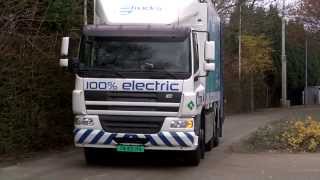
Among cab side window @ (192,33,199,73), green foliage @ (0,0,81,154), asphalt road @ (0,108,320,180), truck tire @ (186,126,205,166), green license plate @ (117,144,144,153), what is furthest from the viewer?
green foliage @ (0,0,81,154)

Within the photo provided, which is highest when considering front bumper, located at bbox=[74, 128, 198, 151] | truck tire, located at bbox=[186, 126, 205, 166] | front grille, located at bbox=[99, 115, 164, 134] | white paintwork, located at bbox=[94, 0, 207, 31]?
white paintwork, located at bbox=[94, 0, 207, 31]

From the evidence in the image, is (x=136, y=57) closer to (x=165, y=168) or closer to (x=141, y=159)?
(x=165, y=168)

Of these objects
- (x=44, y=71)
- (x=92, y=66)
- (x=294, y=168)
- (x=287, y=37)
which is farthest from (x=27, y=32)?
(x=287, y=37)

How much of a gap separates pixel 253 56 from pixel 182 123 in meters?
41.2

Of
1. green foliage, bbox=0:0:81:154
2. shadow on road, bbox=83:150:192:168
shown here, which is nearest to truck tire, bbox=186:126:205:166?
shadow on road, bbox=83:150:192:168

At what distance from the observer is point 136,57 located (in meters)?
14.4

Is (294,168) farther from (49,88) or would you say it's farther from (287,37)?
(287,37)

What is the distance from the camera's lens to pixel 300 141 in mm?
A: 18984

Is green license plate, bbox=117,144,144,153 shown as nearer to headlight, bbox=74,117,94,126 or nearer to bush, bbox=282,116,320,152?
headlight, bbox=74,117,94,126

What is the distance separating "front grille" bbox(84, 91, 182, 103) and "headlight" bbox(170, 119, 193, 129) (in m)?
0.41

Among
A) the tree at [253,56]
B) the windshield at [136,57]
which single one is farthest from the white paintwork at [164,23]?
the tree at [253,56]

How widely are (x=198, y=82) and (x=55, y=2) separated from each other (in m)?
5.62

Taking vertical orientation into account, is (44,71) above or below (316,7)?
below

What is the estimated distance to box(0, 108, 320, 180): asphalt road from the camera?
539 inches
